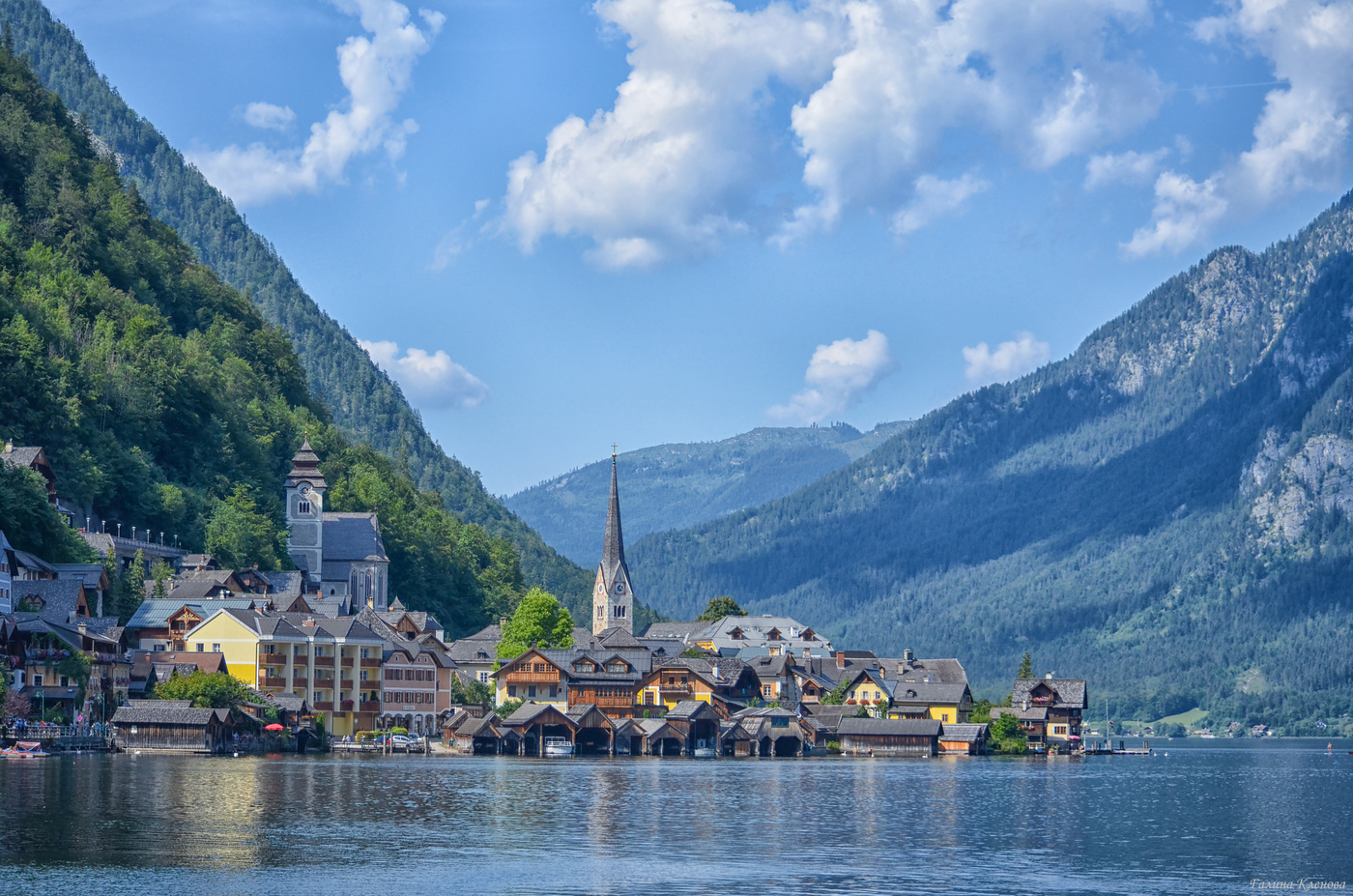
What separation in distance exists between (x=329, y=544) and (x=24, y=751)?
86.8m

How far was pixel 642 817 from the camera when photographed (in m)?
77.2

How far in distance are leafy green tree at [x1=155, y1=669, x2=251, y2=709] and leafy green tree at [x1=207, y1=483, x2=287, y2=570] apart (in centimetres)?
3933

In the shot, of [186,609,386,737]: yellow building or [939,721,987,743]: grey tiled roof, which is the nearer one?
[186,609,386,737]: yellow building

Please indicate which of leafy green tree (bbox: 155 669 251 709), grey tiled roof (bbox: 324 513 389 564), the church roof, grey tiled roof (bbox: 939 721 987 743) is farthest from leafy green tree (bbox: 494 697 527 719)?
the church roof

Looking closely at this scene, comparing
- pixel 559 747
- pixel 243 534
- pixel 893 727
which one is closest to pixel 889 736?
pixel 893 727

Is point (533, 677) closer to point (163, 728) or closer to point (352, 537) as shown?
point (352, 537)

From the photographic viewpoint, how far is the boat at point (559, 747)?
141000 millimetres

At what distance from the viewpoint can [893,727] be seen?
159500 millimetres

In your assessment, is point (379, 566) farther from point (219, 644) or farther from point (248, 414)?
point (219, 644)

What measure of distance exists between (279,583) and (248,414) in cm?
3733

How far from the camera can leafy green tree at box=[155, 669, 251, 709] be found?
118125 millimetres

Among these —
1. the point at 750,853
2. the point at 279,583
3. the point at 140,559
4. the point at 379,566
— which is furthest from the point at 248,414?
the point at 750,853

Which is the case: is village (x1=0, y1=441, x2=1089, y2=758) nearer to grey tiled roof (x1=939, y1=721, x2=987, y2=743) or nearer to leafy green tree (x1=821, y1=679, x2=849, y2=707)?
grey tiled roof (x1=939, y1=721, x2=987, y2=743)

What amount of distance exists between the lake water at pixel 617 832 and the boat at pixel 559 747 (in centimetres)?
2771
